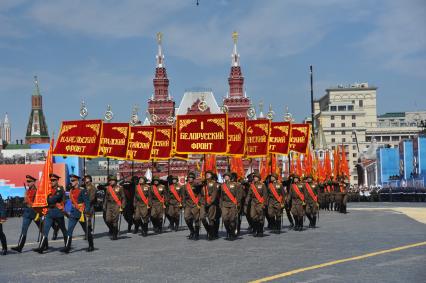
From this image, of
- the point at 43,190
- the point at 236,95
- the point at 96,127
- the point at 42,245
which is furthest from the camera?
the point at 236,95

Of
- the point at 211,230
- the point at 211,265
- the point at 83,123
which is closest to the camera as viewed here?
the point at 211,265

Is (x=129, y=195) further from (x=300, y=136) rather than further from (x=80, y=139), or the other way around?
(x=300, y=136)

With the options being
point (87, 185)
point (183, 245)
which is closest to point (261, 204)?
point (183, 245)

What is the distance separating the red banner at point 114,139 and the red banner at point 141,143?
2242 mm

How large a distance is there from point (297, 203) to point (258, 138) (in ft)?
25.4

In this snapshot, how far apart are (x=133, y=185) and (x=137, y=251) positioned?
23.5 ft

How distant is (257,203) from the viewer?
19.7 meters

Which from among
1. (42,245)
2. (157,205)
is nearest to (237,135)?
(157,205)

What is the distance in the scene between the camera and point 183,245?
56.5 feet

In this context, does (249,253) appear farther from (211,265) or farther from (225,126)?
(225,126)

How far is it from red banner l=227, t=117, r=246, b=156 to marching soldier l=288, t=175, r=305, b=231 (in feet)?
12.7

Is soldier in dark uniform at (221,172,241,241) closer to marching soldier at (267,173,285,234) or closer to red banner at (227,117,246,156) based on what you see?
marching soldier at (267,173,285,234)

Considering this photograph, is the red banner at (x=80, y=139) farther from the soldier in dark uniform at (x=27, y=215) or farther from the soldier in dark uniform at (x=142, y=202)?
the soldier in dark uniform at (x=27, y=215)

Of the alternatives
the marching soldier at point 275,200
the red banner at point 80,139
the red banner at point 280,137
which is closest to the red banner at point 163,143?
the red banner at point 280,137
